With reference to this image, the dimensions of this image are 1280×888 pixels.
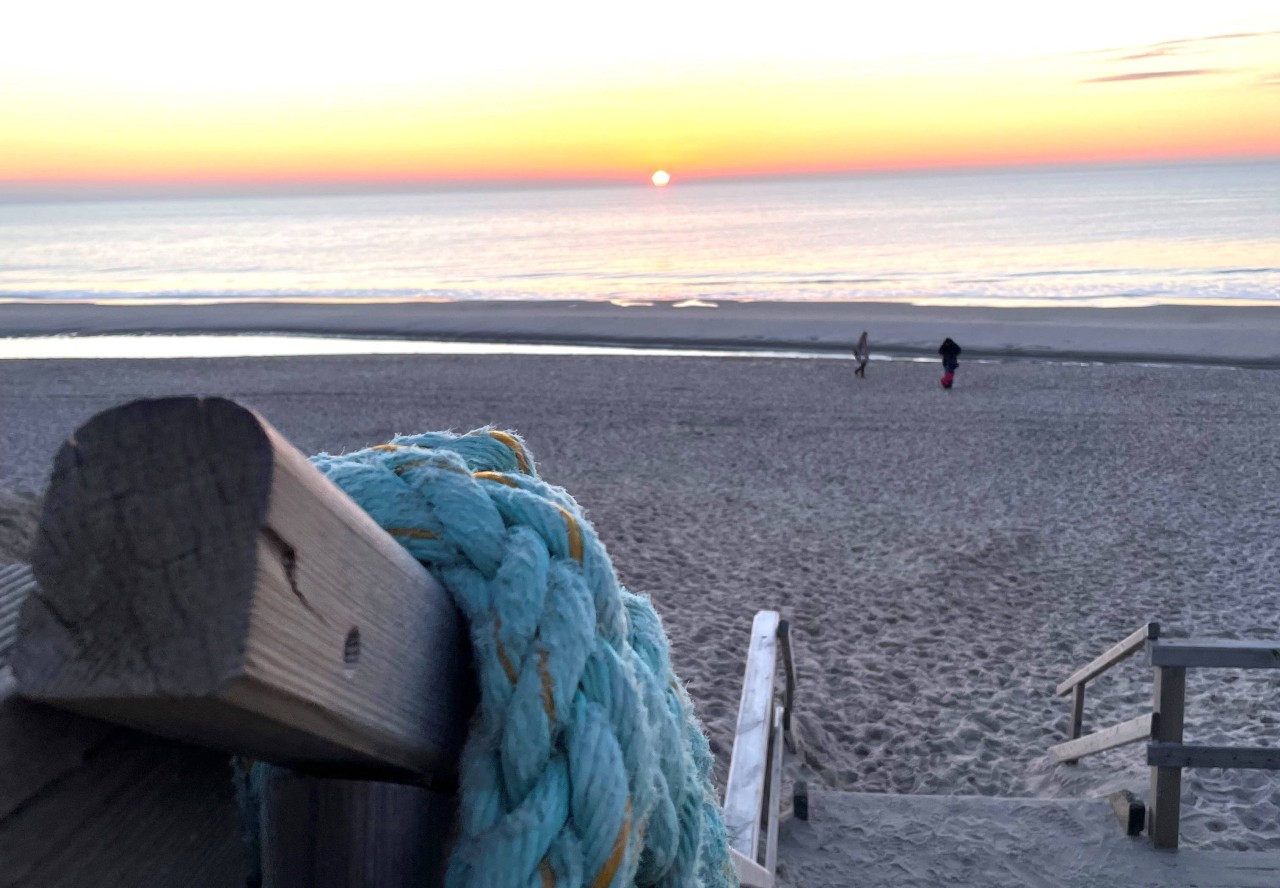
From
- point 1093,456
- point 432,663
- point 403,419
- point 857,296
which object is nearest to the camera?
point 432,663

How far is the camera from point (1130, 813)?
4828 mm

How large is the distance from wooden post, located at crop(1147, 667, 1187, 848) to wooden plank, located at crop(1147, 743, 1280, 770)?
5 centimetres

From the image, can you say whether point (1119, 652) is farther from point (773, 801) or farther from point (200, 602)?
point (200, 602)

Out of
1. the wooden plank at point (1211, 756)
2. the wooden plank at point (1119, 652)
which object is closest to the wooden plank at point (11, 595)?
the wooden plank at point (1119, 652)

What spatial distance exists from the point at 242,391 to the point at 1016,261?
44.4 metres

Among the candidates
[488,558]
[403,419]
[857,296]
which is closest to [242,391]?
[403,419]

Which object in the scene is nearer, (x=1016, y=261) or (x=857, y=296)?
(x=857, y=296)

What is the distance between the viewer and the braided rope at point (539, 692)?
0.75 m

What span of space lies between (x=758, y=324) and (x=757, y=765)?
27073 mm

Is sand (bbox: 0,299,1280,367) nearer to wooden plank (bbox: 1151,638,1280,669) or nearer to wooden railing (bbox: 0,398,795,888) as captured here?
wooden plank (bbox: 1151,638,1280,669)

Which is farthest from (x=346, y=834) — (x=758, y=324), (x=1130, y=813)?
(x=758, y=324)

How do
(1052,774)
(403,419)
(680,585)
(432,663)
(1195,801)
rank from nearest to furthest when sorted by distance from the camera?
1. (432,663)
2. (1195,801)
3. (1052,774)
4. (680,585)
5. (403,419)

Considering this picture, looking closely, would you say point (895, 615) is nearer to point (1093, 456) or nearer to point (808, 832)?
point (808, 832)

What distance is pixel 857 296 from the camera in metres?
40.4
